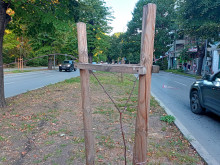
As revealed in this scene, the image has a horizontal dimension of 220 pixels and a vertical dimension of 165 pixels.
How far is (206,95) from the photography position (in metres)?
6.15

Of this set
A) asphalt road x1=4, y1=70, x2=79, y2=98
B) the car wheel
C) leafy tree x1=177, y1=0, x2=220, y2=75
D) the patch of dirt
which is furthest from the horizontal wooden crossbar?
leafy tree x1=177, y1=0, x2=220, y2=75

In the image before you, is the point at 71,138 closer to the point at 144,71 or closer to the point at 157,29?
the point at 144,71

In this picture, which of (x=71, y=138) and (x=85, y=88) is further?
(x=71, y=138)

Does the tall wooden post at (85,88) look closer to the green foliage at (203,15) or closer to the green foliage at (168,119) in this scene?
the green foliage at (168,119)

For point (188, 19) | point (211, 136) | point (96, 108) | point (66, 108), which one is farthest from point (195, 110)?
point (188, 19)

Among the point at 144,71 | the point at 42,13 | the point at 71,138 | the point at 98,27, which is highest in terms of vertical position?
the point at 98,27

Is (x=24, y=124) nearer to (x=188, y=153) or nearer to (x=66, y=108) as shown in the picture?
(x=66, y=108)

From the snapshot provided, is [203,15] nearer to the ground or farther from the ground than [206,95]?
farther from the ground

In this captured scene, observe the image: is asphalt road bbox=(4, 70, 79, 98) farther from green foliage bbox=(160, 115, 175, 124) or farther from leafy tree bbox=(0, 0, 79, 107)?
green foliage bbox=(160, 115, 175, 124)

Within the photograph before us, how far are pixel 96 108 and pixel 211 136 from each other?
3.44 metres

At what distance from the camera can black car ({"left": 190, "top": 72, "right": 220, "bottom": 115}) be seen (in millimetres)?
5570

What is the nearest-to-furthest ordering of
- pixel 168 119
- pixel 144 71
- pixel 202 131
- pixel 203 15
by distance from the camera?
1. pixel 144 71
2. pixel 202 131
3. pixel 168 119
4. pixel 203 15

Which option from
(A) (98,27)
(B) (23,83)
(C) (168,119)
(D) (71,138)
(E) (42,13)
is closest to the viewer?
(D) (71,138)

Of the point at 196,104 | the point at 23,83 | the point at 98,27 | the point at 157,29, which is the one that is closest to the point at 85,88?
the point at 196,104
